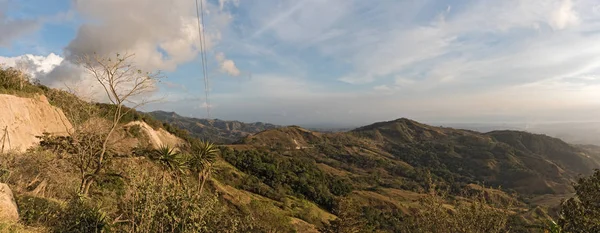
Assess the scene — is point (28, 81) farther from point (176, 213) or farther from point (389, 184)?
point (389, 184)

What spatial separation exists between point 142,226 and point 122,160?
31.9 metres

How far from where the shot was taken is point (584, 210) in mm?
20719

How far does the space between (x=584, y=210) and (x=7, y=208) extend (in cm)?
3515

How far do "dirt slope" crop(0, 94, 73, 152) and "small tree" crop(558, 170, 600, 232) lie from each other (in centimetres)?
4456

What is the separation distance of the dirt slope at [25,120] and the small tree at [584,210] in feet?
146

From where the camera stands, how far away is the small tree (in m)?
19.1

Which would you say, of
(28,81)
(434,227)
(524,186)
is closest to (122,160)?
(28,81)

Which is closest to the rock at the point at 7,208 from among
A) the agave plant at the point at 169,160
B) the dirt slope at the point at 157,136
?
the agave plant at the point at 169,160

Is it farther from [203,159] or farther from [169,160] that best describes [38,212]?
[203,159]

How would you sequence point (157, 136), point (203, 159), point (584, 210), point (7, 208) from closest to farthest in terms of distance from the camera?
1. point (7, 208)
2. point (584, 210)
3. point (203, 159)
4. point (157, 136)

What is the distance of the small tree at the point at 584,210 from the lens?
1906 centimetres

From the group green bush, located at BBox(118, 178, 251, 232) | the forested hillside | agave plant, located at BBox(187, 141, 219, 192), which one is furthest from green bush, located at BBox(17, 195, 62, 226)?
agave plant, located at BBox(187, 141, 219, 192)

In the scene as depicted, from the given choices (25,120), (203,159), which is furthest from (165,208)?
(25,120)

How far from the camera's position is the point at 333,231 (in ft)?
136
